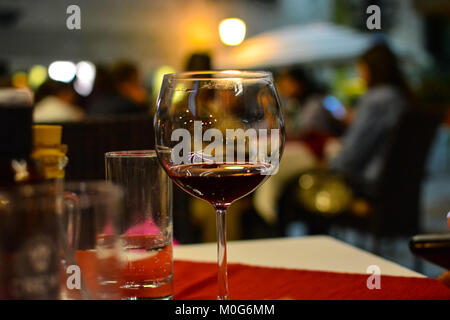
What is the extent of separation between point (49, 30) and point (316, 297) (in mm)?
11333

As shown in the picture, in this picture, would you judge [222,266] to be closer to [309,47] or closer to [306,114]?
[306,114]

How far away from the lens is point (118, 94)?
351 centimetres

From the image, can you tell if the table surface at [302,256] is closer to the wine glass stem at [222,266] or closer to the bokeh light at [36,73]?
the wine glass stem at [222,266]

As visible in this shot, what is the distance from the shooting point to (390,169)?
2.58 metres

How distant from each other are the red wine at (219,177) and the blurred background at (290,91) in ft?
1.83

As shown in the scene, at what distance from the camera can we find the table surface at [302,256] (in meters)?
0.78

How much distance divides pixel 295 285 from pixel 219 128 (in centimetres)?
23

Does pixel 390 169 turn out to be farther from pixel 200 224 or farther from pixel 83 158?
pixel 83 158

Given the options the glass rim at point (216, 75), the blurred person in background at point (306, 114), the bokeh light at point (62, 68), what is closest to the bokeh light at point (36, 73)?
the bokeh light at point (62, 68)

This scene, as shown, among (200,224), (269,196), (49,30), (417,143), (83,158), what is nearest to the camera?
(83,158)

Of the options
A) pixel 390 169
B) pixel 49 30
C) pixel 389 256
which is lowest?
pixel 389 256

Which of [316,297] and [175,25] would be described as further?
[175,25]

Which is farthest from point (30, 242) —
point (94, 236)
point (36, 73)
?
point (36, 73)
